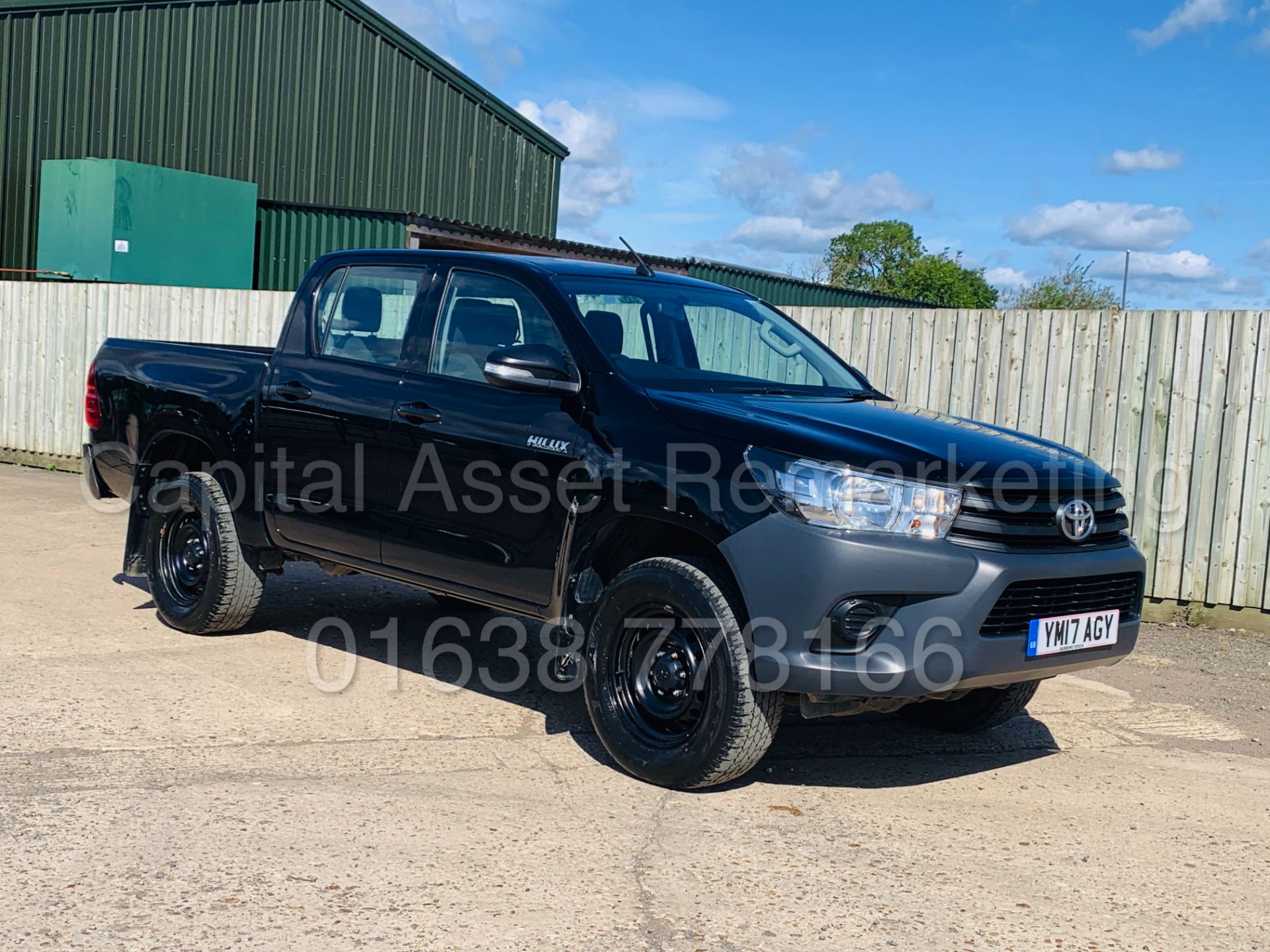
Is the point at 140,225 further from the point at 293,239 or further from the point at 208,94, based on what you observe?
the point at 208,94

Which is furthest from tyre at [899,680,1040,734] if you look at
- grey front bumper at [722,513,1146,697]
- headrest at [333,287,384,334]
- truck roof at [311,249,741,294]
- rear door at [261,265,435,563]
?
headrest at [333,287,384,334]

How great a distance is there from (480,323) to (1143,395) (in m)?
4.96

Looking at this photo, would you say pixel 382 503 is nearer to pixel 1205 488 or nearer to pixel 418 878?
pixel 418 878

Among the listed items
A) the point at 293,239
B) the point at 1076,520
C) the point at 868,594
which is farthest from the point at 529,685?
the point at 293,239

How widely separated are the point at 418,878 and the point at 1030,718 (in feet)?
11.5

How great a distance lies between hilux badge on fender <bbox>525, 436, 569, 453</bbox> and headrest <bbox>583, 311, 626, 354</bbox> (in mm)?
421

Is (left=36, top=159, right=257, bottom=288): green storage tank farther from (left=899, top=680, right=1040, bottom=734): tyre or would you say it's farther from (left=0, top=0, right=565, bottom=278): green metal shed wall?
(left=899, top=680, right=1040, bottom=734): tyre

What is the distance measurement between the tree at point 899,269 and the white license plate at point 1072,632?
5063 cm

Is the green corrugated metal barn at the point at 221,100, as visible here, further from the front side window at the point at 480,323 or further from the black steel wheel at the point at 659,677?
the black steel wheel at the point at 659,677

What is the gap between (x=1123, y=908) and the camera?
13.1 feet

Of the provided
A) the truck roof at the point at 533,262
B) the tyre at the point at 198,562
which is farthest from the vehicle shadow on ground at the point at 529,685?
the truck roof at the point at 533,262

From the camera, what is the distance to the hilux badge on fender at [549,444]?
207 inches

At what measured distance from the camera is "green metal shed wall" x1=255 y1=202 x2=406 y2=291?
2156 cm

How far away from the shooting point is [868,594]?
451 cm
